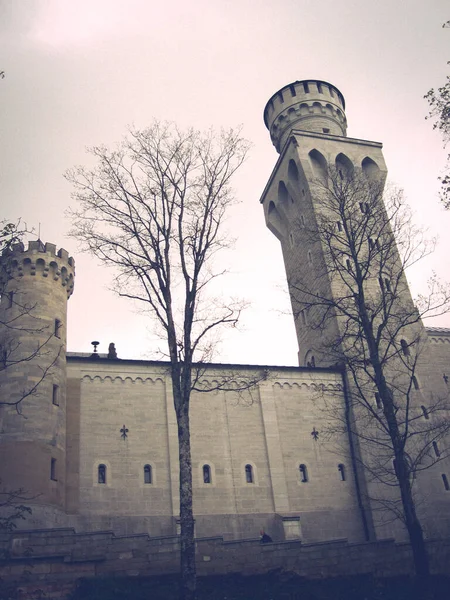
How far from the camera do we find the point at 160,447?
77.7 feet

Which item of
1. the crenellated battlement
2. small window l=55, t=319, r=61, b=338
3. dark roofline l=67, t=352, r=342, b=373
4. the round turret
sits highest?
the round turret

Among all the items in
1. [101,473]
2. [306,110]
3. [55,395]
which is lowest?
[101,473]

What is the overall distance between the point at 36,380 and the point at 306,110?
2580 centimetres

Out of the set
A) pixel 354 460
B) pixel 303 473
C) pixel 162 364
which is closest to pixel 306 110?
pixel 162 364

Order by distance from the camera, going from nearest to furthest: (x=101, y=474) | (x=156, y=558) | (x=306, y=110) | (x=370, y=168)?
1. (x=156, y=558)
2. (x=101, y=474)
3. (x=370, y=168)
4. (x=306, y=110)

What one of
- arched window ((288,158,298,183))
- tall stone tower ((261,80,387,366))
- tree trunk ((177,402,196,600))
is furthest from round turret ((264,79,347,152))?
tree trunk ((177,402,196,600))

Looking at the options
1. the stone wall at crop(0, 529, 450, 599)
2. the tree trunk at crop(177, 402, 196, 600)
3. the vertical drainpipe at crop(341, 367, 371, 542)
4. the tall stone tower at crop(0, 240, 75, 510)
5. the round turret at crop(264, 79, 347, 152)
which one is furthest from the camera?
the round turret at crop(264, 79, 347, 152)

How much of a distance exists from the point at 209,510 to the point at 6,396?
9.04 metres

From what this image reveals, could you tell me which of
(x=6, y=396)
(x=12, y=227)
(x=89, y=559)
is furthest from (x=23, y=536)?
(x=12, y=227)

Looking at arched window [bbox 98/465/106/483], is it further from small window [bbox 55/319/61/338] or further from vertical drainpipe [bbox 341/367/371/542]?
vertical drainpipe [bbox 341/367/371/542]

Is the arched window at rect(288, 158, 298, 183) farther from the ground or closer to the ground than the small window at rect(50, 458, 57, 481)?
farther from the ground

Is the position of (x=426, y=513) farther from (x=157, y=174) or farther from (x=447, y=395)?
(x=157, y=174)

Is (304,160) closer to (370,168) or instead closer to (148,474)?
(370,168)

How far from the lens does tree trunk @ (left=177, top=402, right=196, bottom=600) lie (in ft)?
44.3
